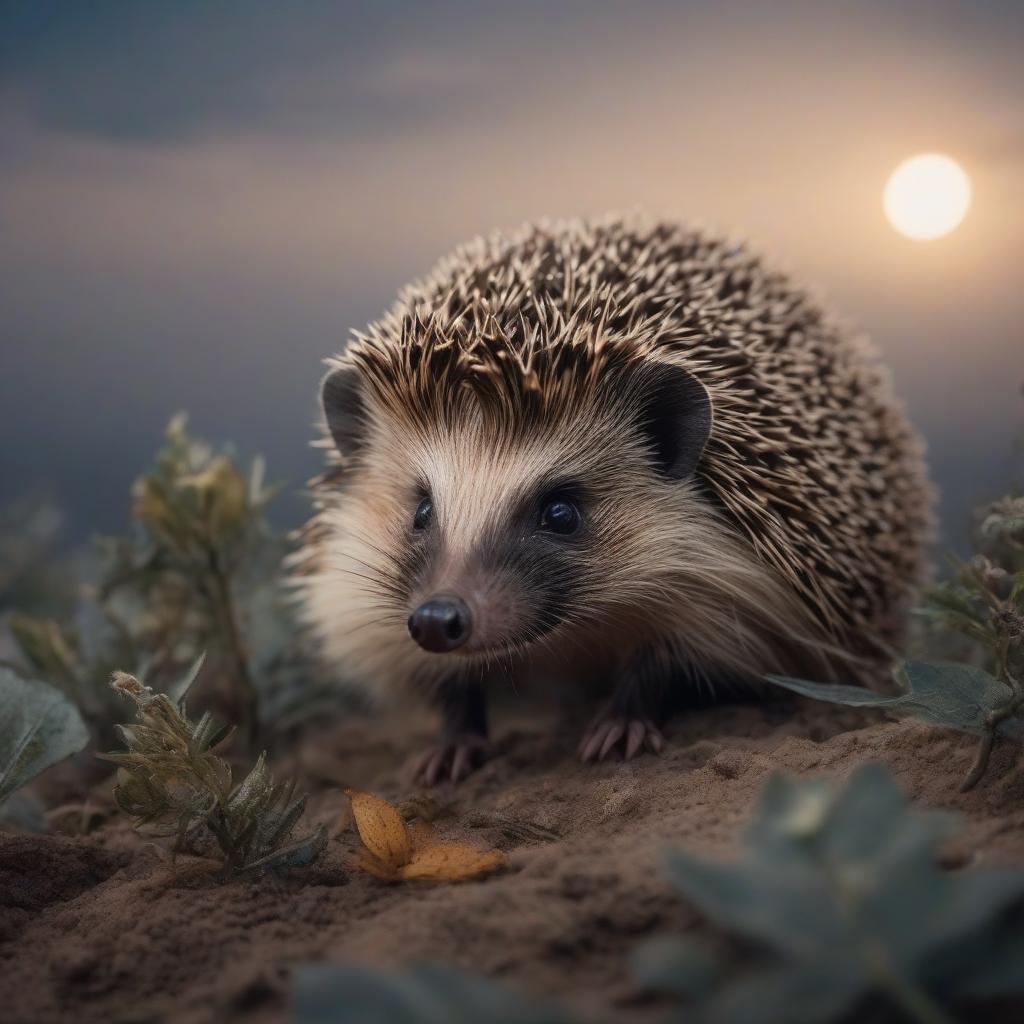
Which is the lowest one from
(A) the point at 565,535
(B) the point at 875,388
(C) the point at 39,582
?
(C) the point at 39,582

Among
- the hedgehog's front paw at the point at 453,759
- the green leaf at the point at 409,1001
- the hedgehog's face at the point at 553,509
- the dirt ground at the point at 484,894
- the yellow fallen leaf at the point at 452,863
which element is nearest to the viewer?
the green leaf at the point at 409,1001

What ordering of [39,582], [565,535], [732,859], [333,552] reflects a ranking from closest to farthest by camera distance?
[732,859] < [565,535] < [333,552] < [39,582]

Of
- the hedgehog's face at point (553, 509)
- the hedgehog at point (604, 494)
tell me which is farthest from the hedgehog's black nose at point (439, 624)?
the hedgehog's face at point (553, 509)

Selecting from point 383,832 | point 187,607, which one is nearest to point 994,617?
point 383,832

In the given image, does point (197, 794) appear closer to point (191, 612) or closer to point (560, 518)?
point (560, 518)

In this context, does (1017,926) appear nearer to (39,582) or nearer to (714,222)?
(714,222)

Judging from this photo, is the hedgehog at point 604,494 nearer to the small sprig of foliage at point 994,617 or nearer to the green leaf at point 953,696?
the small sprig of foliage at point 994,617

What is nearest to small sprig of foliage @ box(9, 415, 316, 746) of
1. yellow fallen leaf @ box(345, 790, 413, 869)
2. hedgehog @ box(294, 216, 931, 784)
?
hedgehog @ box(294, 216, 931, 784)

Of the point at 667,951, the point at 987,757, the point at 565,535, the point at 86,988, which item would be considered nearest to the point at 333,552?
the point at 565,535
